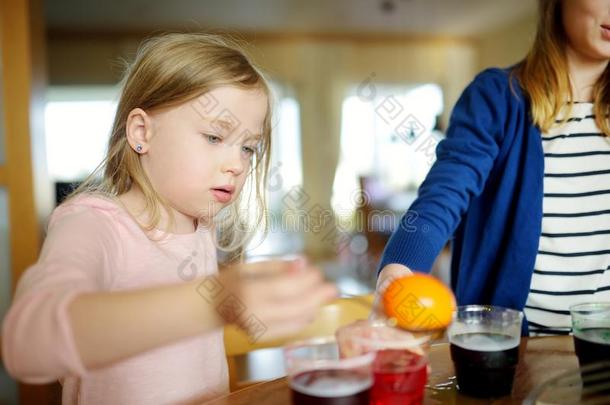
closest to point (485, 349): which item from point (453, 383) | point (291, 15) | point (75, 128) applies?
point (453, 383)

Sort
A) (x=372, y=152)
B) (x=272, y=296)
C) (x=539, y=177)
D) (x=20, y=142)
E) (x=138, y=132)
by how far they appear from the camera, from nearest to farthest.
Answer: (x=272, y=296) → (x=138, y=132) → (x=539, y=177) → (x=20, y=142) → (x=372, y=152)

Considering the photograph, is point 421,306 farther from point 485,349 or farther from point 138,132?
point 138,132

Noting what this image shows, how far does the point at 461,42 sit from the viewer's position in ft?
23.6

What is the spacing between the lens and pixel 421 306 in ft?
2.12

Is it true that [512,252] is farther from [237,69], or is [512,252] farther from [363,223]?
[363,223]

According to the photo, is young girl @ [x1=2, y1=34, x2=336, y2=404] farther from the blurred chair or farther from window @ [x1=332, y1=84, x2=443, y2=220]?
window @ [x1=332, y1=84, x2=443, y2=220]

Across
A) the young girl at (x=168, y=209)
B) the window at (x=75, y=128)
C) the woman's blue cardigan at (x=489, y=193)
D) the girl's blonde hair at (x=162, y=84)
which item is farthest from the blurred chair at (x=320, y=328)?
the window at (x=75, y=128)

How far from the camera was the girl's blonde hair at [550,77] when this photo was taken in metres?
1.05

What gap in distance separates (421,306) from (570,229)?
536mm

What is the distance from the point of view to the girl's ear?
85 cm

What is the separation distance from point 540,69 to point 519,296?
45 centimetres

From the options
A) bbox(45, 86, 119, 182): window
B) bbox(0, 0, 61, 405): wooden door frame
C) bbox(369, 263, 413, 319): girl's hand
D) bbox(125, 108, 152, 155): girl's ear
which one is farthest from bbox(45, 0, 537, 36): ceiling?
bbox(369, 263, 413, 319): girl's hand

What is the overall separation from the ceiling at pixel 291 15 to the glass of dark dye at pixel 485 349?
4.88 metres

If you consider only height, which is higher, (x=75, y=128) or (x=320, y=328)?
(x=75, y=128)
